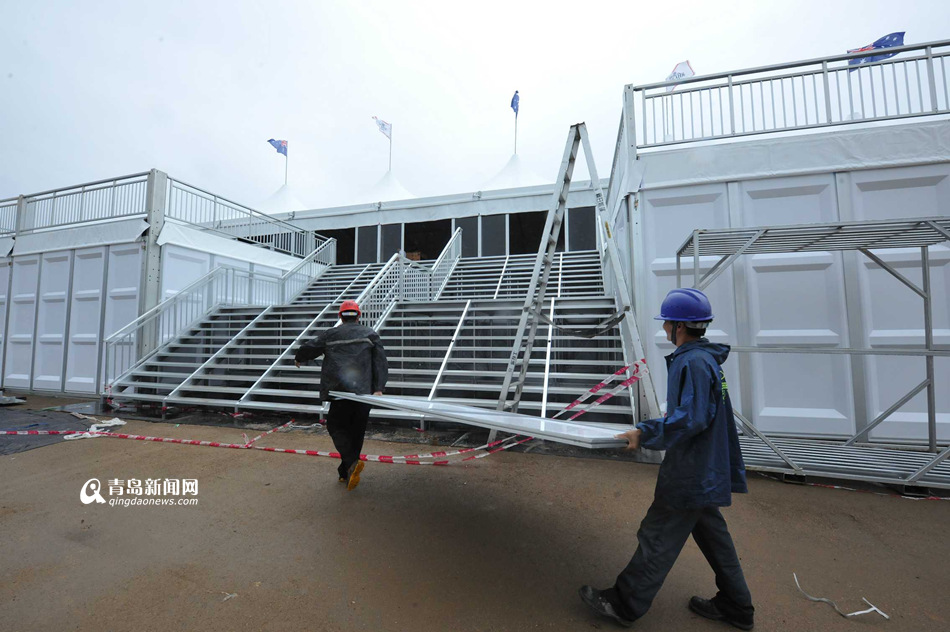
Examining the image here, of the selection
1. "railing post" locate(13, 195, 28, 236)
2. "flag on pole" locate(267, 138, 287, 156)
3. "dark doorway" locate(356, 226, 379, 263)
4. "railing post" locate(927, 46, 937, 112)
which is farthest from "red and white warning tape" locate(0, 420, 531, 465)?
"flag on pole" locate(267, 138, 287, 156)

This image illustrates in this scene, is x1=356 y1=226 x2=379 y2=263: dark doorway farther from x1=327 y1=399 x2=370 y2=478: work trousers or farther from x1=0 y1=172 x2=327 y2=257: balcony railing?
x1=327 y1=399 x2=370 y2=478: work trousers

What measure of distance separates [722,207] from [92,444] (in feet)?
29.0

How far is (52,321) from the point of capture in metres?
9.75

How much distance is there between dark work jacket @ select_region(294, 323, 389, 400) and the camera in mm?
4016

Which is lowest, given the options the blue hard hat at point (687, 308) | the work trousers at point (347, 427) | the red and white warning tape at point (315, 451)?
the red and white warning tape at point (315, 451)

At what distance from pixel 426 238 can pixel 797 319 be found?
1230 cm

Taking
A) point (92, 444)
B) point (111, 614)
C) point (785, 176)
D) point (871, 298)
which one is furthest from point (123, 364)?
point (871, 298)

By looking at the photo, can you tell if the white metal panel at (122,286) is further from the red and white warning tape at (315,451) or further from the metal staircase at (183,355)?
the red and white warning tape at (315,451)

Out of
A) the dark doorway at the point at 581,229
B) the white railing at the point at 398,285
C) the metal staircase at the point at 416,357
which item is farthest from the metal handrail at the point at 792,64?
the dark doorway at the point at 581,229

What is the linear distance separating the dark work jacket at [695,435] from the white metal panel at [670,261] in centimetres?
376

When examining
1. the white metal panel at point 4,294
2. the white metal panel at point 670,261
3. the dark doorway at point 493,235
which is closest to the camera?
the white metal panel at point 670,261

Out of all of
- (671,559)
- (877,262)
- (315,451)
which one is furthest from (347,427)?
(877,262)

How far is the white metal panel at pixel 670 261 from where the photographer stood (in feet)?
18.1

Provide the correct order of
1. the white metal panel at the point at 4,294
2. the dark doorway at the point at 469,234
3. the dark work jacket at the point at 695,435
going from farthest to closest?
the dark doorway at the point at 469,234
the white metal panel at the point at 4,294
the dark work jacket at the point at 695,435
